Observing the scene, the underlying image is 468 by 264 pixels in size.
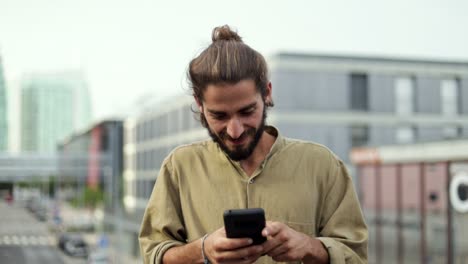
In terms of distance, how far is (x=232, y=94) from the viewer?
3.66ft

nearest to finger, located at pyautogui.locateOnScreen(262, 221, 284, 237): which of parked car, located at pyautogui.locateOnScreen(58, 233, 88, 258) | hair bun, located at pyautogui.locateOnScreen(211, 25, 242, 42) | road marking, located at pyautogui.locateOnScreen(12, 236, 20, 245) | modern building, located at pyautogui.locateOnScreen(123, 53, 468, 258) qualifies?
hair bun, located at pyautogui.locateOnScreen(211, 25, 242, 42)

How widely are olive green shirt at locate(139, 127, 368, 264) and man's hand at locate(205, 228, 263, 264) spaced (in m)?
0.15

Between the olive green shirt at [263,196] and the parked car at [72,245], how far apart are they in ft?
50.2

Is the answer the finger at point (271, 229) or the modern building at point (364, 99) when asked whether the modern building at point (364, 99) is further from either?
the finger at point (271, 229)

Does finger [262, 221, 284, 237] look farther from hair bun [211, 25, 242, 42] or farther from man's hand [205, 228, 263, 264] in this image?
hair bun [211, 25, 242, 42]

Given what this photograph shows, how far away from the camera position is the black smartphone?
0.97 m

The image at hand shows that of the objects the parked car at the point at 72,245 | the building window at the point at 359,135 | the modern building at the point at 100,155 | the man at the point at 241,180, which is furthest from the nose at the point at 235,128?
the modern building at the point at 100,155

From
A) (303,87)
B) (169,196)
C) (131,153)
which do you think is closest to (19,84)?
(169,196)

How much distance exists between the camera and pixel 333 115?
22203 millimetres

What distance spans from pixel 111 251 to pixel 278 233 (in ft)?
68.2

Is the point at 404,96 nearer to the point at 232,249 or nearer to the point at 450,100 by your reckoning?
the point at 450,100

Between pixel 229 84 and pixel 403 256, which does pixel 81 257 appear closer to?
pixel 403 256

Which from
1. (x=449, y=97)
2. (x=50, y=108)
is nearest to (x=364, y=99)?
(x=449, y=97)

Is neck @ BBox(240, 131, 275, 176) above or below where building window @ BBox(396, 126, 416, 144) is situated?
above
